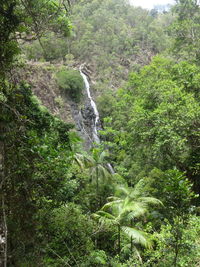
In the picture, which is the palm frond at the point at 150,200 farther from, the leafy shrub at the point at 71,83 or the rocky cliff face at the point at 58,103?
the leafy shrub at the point at 71,83

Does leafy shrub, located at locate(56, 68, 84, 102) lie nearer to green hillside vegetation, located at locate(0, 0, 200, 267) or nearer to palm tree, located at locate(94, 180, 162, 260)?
green hillside vegetation, located at locate(0, 0, 200, 267)

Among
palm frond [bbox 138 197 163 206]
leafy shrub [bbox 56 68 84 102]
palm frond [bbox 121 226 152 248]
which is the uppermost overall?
leafy shrub [bbox 56 68 84 102]

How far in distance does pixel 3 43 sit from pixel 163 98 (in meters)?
7.47

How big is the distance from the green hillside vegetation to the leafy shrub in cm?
9

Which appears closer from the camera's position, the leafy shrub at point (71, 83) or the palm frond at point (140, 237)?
the palm frond at point (140, 237)

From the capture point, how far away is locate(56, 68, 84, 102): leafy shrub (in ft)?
54.3

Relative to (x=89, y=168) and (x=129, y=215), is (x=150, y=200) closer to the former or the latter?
(x=129, y=215)

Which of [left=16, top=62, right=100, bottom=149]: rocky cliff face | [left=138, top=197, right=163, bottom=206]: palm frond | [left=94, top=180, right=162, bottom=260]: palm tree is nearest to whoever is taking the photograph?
[left=94, top=180, right=162, bottom=260]: palm tree

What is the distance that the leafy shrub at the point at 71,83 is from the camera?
16.6 meters

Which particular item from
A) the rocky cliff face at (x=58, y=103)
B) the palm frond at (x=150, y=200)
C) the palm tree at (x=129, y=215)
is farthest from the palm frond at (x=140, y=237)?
the rocky cliff face at (x=58, y=103)

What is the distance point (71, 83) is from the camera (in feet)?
55.6

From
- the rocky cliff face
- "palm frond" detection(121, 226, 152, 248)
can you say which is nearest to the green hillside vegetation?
"palm frond" detection(121, 226, 152, 248)

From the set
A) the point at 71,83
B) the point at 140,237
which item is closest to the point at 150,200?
→ the point at 140,237

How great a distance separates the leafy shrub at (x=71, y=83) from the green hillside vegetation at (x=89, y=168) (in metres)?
0.09
